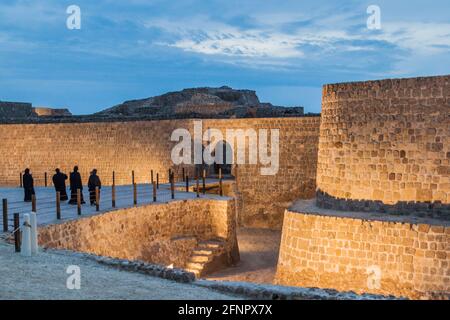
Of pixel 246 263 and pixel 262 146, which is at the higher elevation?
pixel 262 146

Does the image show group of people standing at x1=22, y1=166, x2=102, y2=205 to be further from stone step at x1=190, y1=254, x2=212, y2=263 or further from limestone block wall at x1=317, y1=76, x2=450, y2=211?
limestone block wall at x1=317, y1=76, x2=450, y2=211

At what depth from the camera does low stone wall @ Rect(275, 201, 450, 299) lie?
36.8 ft

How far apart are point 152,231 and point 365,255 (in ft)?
19.1

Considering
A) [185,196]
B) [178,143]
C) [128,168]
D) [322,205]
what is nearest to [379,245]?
[322,205]

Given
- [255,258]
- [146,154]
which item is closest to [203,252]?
[255,258]

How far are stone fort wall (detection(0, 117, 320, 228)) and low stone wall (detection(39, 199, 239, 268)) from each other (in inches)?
222

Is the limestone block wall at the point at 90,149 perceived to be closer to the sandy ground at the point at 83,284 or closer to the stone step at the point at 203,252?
the stone step at the point at 203,252

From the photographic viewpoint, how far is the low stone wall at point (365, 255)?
441 inches

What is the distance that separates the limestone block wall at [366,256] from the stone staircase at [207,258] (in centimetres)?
312

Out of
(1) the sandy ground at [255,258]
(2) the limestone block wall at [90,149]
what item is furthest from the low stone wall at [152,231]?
(2) the limestone block wall at [90,149]

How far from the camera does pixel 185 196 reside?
58.6ft

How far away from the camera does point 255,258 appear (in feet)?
60.7

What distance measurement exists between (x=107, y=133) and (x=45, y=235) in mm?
16648
